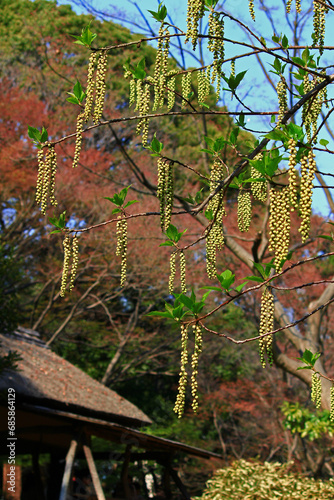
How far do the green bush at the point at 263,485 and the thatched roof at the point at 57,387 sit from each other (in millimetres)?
1643

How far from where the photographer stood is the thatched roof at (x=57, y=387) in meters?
7.15

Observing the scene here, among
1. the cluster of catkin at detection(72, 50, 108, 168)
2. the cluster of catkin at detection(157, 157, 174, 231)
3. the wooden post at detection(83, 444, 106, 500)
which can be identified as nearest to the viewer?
the cluster of catkin at detection(72, 50, 108, 168)

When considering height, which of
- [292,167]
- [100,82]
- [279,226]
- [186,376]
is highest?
[100,82]

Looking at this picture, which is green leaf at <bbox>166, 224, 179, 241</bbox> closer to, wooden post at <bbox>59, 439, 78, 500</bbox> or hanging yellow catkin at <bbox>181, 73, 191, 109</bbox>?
hanging yellow catkin at <bbox>181, 73, 191, 109</bbox>

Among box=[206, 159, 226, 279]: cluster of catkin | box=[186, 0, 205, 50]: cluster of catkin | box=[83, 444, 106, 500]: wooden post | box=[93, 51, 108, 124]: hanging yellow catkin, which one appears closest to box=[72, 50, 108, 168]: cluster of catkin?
box=[93, 51, 108, 124]: hanging yellow catkin

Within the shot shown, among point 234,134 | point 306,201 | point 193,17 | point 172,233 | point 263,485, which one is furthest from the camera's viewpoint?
point 263,485

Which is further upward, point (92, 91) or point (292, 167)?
point (92, 91)

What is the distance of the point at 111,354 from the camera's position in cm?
1588

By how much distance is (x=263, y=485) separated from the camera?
7.39 metres

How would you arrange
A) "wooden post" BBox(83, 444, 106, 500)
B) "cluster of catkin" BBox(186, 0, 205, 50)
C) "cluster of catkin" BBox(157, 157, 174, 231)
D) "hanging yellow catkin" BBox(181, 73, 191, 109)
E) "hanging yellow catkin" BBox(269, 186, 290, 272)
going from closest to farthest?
"hanging yellow catkin" BBox(269, 186, 290, 272) < "cluster of catkin" BBox(186, 0, 205, 50) < "cluster of catkin" BBox(157, 157, 174, 231) < "hanging yellow catkin" BBox(181, 73, 191, 109) < "wooden post" BBox(83, 444, 106, 500)

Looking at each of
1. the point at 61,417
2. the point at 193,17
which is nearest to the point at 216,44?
the point at 193,17

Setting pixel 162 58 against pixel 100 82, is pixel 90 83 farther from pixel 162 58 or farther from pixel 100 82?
pixel 162 58

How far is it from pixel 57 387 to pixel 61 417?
0.52 m

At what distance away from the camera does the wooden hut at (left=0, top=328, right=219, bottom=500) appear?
7.16 meters
